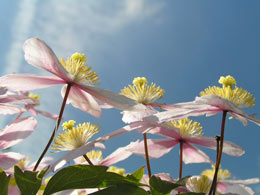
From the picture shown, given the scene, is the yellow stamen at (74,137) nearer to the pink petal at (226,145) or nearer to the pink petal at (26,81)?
the pink petal at (26,81)

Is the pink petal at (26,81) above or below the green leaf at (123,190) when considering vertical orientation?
above

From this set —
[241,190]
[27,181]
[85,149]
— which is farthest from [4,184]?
[241,190]

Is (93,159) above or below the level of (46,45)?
below

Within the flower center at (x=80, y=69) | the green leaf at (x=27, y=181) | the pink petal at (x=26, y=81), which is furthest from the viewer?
the flower center at (x=80, y=69)

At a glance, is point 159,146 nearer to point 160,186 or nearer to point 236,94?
point 236,94

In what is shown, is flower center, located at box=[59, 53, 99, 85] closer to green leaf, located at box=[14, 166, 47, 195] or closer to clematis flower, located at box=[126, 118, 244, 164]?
clematis flower, located at box=[126, 118, 244, 164]

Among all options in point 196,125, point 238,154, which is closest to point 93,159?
point 196,125

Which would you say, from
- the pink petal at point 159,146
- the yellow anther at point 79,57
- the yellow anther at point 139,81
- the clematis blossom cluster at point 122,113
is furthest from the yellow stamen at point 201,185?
the yellow anther at point 79,57

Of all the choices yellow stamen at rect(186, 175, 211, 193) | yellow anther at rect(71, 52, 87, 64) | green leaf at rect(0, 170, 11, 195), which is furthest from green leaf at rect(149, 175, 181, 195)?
yellow anther at rect(71, 52, 87, 64)

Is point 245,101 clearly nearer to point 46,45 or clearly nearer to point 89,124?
point 89,124
